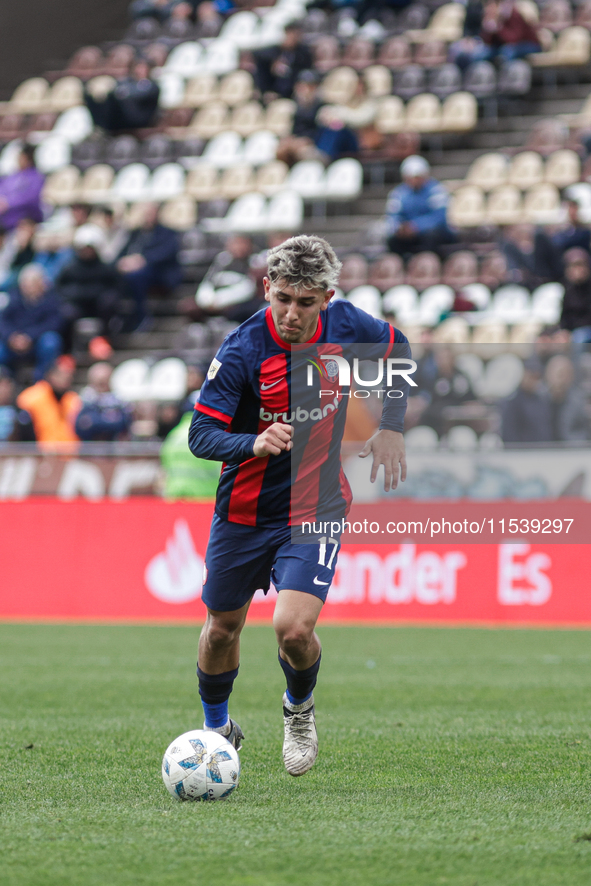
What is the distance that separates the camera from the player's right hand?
4.67 metres

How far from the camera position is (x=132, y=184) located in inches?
856

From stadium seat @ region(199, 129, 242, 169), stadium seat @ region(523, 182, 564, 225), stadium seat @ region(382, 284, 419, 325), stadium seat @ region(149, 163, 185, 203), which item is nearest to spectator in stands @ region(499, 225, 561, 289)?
stadium seat @ region(523, 182, 564, 225)

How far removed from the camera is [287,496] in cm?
518

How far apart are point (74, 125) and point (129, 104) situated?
77.6 inches

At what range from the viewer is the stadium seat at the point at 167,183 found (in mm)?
21344

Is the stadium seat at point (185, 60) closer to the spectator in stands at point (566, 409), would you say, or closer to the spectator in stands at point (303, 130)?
the spectator in stands at point (303, 130)

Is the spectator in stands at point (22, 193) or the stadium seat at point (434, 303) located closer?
the stadium seat at point (434, 303)

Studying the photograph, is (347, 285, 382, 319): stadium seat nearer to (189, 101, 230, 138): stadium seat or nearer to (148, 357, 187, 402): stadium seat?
(148, 357, 187, 402): stadium seat

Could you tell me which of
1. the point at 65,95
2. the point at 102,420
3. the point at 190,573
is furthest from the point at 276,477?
the point at 65,95

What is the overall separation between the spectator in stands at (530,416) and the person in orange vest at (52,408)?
5056 mm

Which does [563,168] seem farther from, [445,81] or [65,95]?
[65,95]

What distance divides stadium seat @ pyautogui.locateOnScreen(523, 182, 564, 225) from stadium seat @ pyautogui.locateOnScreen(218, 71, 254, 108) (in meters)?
6.89

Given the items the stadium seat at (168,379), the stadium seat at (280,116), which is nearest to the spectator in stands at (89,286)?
the stadium seat at (168,379)

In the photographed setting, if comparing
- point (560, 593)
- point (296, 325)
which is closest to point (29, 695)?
point (296, 325)
